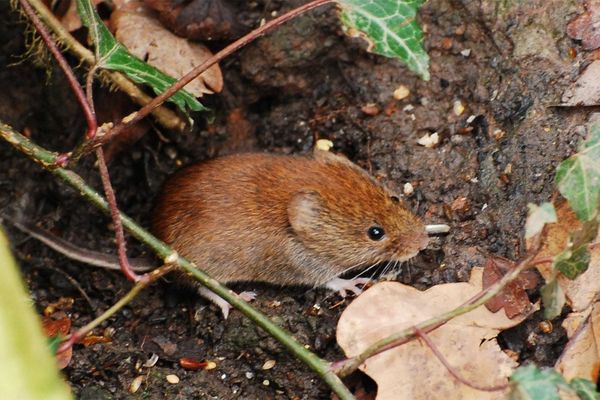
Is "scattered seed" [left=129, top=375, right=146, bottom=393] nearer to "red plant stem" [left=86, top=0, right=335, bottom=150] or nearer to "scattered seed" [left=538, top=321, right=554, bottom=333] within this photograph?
"red plant stem" [left=86, top=0, right=335, bottom=150]

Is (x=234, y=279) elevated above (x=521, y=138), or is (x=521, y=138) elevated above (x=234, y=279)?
(x=521, y=138)

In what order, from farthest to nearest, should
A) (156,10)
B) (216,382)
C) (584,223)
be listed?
(156,10)
(216,382)
(584,223)

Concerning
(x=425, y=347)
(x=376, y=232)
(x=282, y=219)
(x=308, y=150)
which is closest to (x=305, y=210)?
(x=282, y=219)

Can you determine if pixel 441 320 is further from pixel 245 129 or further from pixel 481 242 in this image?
pixel 245 129

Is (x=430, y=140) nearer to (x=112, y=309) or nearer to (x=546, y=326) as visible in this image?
(x=546, y=326)

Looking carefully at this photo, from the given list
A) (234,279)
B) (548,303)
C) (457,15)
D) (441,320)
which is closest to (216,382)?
(234,279)
